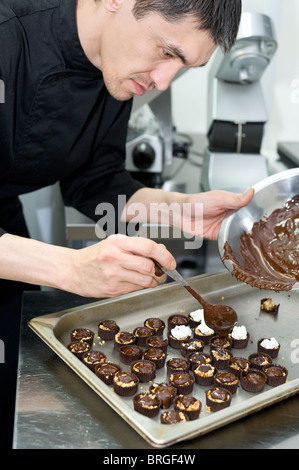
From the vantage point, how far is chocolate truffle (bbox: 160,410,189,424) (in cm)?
120

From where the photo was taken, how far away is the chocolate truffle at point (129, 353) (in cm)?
143

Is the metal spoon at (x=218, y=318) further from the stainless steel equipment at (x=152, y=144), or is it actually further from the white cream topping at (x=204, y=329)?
the stainless steel equipment at (x=152, y=144)

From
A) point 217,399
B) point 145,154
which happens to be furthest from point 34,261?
point 145,154

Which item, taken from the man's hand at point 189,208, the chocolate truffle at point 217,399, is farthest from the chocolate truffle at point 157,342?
the man's hand at point 189,208

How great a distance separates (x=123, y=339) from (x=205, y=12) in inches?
33.3

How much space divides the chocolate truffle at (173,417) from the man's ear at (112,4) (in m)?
1.01

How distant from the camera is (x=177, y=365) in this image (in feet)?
4.65

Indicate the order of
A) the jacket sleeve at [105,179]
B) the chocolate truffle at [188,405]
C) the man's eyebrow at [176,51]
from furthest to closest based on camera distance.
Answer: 1. the jacket sleeve at [105,179]
2. the man's eyebrow at [176,51]
3. the chocolate truffle at [188,405]

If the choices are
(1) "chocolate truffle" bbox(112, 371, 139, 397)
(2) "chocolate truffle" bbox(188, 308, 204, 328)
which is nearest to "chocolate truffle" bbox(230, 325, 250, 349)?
(2) "chocolate truffle" bbox(188, 308, 204, 328)

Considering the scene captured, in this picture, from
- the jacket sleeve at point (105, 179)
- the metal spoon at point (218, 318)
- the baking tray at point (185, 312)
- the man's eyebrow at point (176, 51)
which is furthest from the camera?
the jacket sleeve at point (105, 179)

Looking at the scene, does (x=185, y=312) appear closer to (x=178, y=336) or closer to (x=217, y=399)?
(x=178, y=336)

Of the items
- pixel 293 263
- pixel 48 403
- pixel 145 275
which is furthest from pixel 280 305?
pixel 48 403
